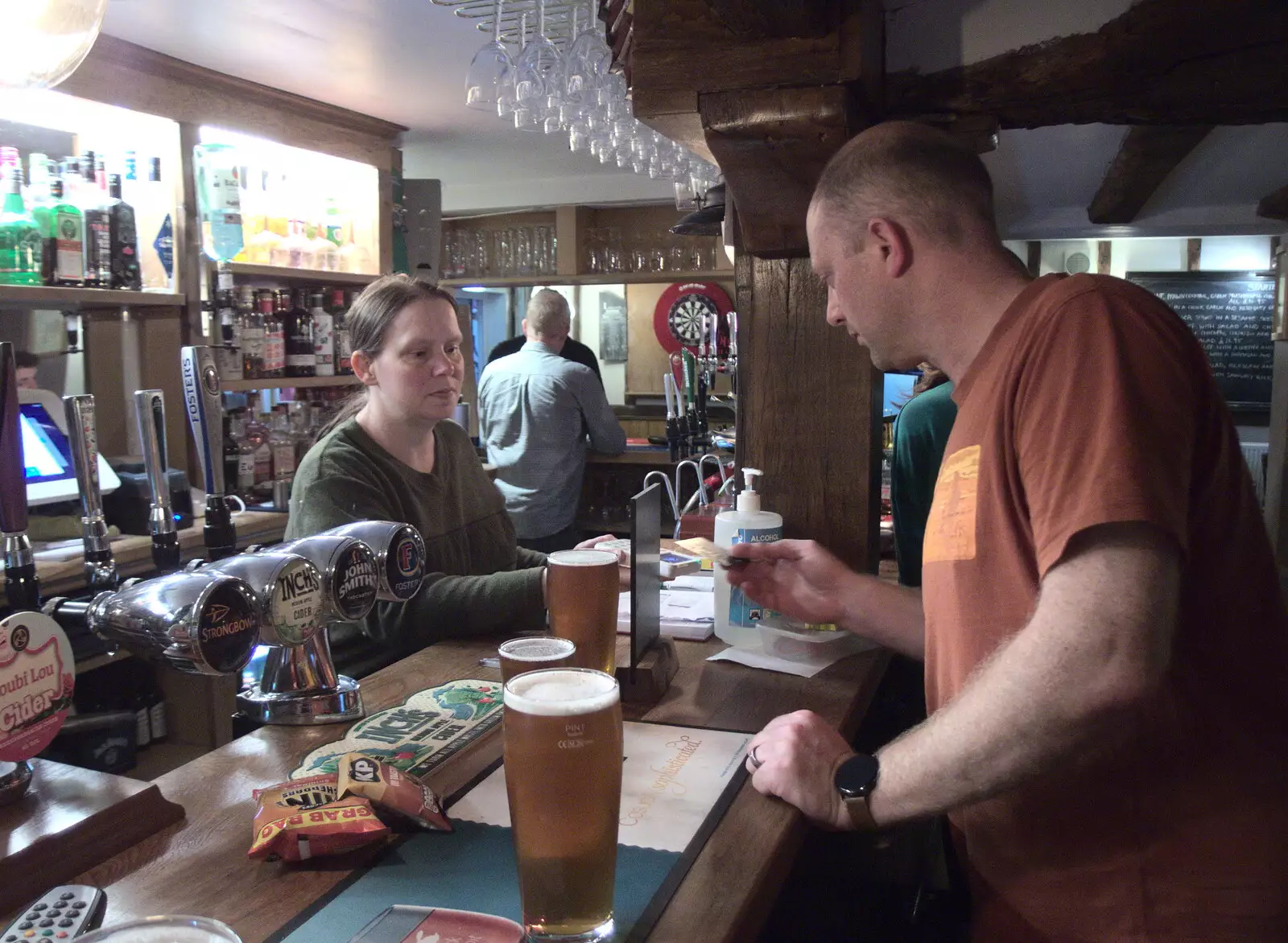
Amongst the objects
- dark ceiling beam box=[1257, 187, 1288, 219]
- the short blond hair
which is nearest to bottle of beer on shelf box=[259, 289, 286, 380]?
the short blond hair

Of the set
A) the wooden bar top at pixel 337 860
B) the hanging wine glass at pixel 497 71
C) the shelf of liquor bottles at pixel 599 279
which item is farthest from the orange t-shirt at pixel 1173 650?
the shelf of liquor bottles at pixel 599 279

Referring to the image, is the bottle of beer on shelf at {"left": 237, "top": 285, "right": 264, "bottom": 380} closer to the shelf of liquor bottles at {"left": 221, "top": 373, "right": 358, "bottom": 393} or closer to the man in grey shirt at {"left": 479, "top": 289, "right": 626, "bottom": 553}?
the shelf of liquor bottles at {"left": 221, "top": 373, "right": 358, "bottom": 393}

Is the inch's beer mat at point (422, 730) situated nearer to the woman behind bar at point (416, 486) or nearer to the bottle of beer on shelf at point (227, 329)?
the woman behind bar at point (416, 486)

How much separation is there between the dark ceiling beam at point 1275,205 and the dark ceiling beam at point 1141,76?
381cm

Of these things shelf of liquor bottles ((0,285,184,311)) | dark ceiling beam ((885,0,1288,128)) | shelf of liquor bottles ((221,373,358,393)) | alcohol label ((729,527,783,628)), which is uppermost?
dark ceiling beam ((885,0,1288,128))

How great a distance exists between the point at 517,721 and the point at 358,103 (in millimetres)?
4421

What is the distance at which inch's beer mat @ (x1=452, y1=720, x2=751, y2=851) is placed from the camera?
99 cm

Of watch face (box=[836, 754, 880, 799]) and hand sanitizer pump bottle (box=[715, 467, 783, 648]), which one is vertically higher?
hand sanitizer pump bottle (box=[715, 467, 783, 648])

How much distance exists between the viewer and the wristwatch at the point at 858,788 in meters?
1.08

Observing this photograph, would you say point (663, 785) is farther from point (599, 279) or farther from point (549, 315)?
point (599, 279)

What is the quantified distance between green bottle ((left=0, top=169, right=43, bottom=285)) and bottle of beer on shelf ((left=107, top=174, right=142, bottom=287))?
0.87 feet

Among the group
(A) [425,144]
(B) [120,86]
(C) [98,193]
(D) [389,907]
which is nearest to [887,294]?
(D) [389,907]

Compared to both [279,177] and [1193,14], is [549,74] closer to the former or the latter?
[1193,14]

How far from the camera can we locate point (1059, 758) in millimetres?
998
